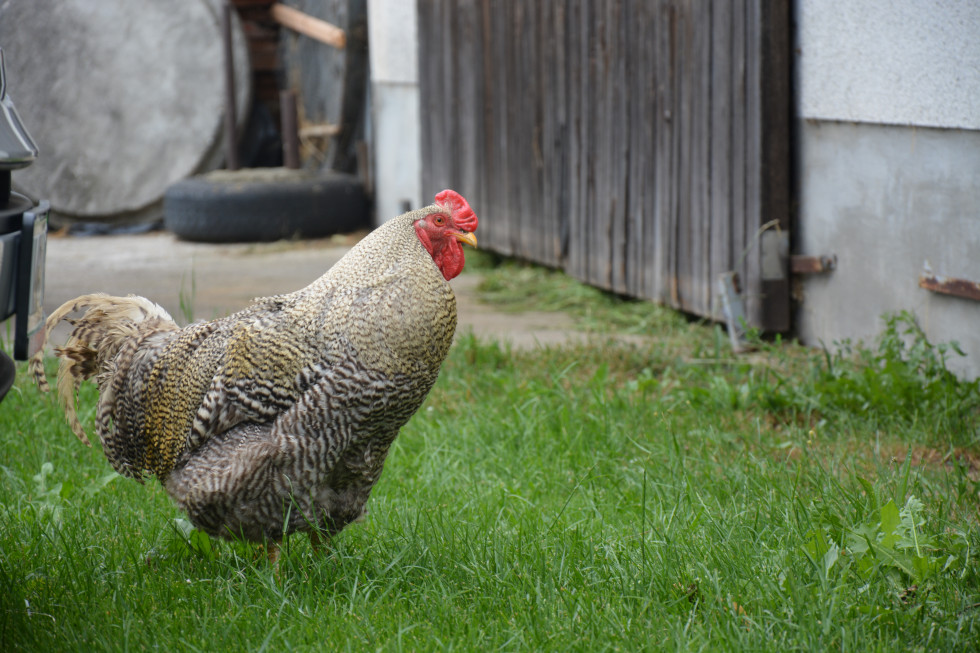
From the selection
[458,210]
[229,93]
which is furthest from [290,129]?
[458,210]

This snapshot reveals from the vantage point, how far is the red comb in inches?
125

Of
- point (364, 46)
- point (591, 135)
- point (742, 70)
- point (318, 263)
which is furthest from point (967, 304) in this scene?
point (364, 46)

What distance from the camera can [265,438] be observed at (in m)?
2.95

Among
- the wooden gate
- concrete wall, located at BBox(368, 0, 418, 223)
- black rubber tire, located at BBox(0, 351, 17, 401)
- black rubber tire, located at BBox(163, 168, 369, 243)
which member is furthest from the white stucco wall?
black rubber tire, located at BBox(163, 168, 369, 243)

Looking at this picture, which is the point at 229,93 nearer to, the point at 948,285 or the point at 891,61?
the point at 891,61

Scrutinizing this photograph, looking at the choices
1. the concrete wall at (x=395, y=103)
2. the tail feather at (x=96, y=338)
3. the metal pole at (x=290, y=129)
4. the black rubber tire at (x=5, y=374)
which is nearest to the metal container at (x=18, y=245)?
the black rubber tire at (x=5, y=374)

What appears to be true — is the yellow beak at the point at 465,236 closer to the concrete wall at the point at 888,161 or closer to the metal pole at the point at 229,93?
the concrete wall at the point at 888,161

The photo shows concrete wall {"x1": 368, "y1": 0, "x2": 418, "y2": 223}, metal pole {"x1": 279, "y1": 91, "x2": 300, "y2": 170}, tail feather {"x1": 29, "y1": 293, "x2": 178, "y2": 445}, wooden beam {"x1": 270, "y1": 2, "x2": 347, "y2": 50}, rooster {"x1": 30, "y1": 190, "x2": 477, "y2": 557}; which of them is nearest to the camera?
rooster {"x1": 30, "y1": 190, "x2": 477, "y2": 557}

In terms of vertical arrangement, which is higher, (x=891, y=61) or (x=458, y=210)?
(x=891, y=61)

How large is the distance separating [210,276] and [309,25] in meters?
3.50

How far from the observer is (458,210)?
3.20 m

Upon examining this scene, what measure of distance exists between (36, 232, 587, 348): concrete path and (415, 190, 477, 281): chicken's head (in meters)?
2.71

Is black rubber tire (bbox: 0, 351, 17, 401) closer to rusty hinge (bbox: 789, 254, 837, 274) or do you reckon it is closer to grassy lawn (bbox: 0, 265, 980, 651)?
grassy lawn (bbox: 0, 265, 980, 651)

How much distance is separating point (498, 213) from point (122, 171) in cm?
500
